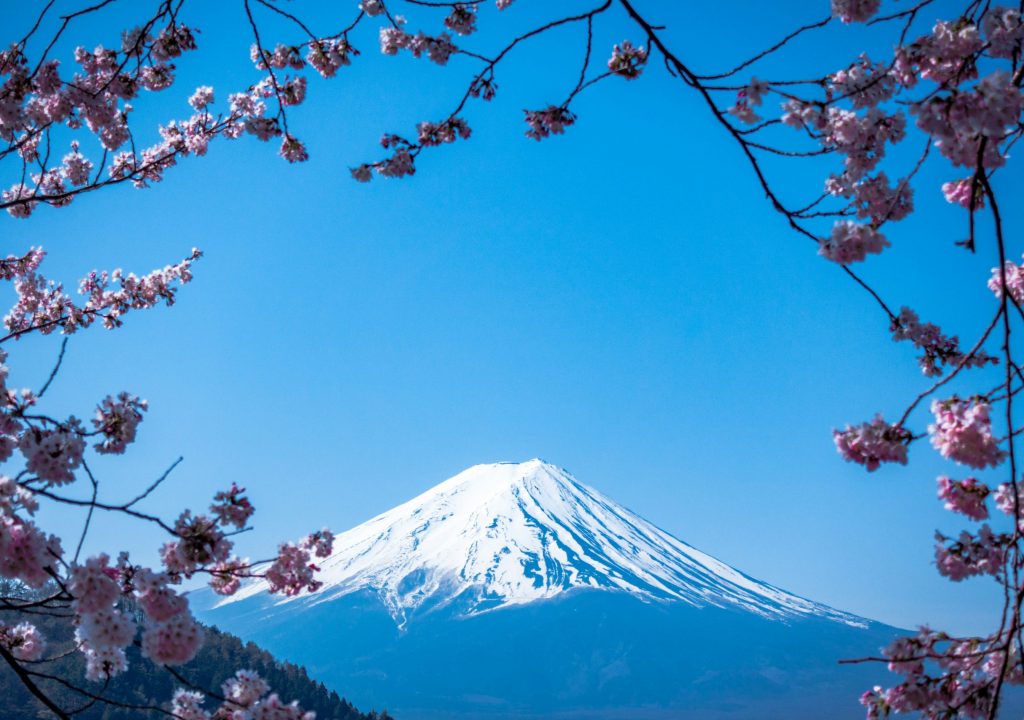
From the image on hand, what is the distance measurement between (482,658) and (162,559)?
11239cm

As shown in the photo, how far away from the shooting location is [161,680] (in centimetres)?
1875

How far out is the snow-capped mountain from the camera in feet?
331

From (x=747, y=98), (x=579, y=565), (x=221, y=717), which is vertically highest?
(x=579, y=565)

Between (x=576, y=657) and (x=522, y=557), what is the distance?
17.5 meters

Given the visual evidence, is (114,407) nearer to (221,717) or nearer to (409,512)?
(221,717)

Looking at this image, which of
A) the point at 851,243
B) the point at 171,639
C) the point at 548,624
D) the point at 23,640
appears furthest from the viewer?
the point at 548,624

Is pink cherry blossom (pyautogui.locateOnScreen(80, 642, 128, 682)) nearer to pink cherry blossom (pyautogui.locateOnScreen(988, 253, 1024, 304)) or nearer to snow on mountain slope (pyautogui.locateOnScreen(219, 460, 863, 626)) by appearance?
pink cherry blossom (pyautogui.locateOnScreen(988, 253, 1024, 304))

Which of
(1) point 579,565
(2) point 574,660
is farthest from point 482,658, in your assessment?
(1) point 579,565

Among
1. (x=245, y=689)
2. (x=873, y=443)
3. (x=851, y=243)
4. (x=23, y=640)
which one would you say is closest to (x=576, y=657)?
(x=23, y=640)

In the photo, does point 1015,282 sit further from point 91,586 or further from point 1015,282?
point 91,586

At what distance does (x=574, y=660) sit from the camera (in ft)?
360

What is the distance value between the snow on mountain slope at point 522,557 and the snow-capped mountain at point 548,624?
0.24 metres

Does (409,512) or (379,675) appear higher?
(409,512)

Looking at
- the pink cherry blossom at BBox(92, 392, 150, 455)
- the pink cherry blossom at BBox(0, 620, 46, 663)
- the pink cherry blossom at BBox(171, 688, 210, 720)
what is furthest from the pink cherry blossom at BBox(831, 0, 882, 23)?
the pink cherry blossom at BBox(0, 620, 46, 663)
